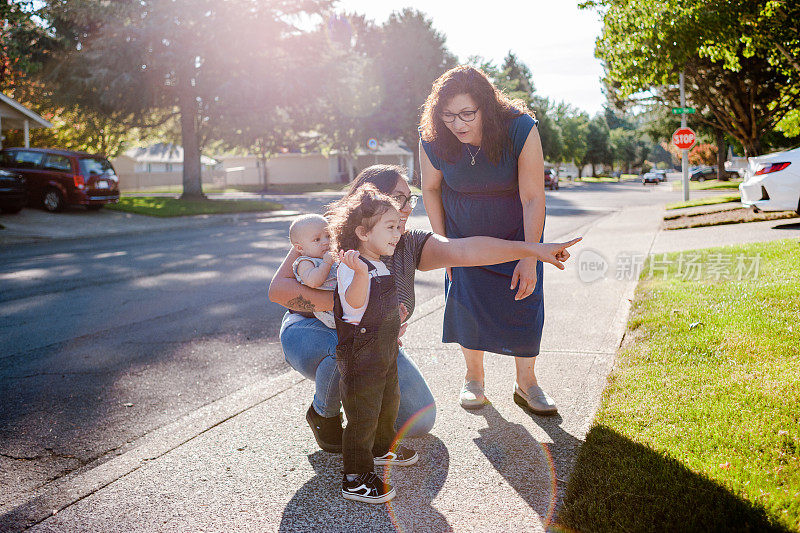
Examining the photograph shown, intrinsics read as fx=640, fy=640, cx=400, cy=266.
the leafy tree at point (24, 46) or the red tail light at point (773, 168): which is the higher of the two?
the leafy tree at point (24, 46)

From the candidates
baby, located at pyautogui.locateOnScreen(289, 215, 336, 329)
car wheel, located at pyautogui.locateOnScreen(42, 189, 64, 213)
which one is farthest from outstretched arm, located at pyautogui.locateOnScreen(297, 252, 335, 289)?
car wheel, located at pyautogui.locateOnScreen(42, 189, 64, 213)

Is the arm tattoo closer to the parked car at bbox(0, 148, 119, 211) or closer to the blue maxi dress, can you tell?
the blue maxi dress

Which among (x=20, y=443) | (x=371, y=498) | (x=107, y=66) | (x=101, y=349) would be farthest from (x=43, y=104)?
(x=371, y=498)

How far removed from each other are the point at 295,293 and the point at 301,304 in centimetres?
6

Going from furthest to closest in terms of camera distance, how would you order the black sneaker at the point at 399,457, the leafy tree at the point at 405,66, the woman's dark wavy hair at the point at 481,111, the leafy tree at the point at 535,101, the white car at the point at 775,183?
the leafy tree at the point at 535,101
the leafy tree at the point at 405,66
the white car at the point at 775,183
the woman's dark wavy hair at the point at 481,111
the black sneaker at the point at 399,457

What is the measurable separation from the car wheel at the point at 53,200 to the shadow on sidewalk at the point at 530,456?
20251 mm

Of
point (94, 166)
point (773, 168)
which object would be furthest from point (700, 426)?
point (94, 166)

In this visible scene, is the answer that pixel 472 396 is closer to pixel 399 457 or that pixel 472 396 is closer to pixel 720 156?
pixel 399 457

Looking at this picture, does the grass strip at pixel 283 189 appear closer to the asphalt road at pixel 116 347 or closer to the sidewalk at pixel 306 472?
the asphalt road at pixel 116 347

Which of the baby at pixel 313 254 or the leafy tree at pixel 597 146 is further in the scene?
the leafy tree at pixel 597 146

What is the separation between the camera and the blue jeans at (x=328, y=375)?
10.00 feet

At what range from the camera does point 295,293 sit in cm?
304

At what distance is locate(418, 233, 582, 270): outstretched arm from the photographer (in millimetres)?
2484

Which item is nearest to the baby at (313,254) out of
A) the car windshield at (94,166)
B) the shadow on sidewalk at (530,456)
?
the shadow on sidewalk at (530,456)
